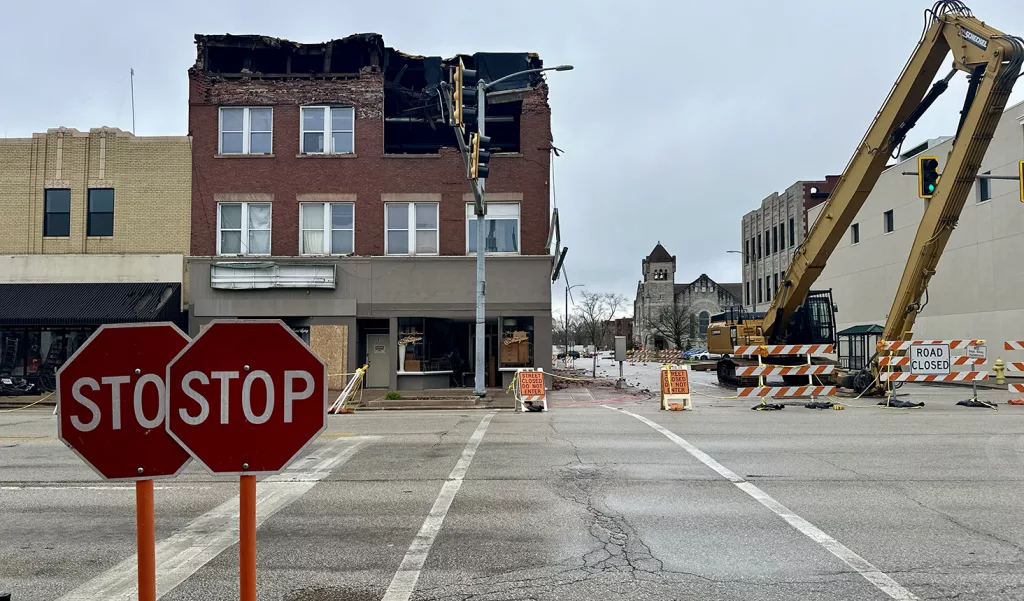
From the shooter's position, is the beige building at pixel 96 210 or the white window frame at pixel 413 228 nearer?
the beige building at pixel 96 210

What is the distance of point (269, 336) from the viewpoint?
3.35 m

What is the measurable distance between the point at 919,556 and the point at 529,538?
3092 millimetres

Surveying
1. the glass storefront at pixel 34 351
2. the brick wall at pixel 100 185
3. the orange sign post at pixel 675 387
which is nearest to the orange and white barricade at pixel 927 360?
the orange sign post at pixel 675 387

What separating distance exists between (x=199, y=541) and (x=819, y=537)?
5329 mm

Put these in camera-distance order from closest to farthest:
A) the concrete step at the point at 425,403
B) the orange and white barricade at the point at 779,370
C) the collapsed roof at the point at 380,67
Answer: the orange and white barricade at the point at 779,370 → the concrete step at the point at 425,403 → the collapsed roof at the point at 380,67

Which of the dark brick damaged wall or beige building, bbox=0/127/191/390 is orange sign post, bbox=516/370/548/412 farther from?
Answer: beige building, bbox=0/127/191/390

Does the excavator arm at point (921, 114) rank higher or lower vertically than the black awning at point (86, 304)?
higher

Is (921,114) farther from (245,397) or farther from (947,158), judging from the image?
(245,397)

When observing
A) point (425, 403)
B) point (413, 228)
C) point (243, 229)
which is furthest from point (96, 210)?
point (425, 403)

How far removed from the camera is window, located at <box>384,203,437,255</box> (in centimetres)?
2466

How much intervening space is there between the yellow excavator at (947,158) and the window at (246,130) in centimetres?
1788

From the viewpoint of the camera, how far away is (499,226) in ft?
80.9

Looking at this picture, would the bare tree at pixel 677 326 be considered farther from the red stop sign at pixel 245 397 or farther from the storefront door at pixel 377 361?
the red stop sign at pixel 245 397

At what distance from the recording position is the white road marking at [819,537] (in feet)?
16.2
